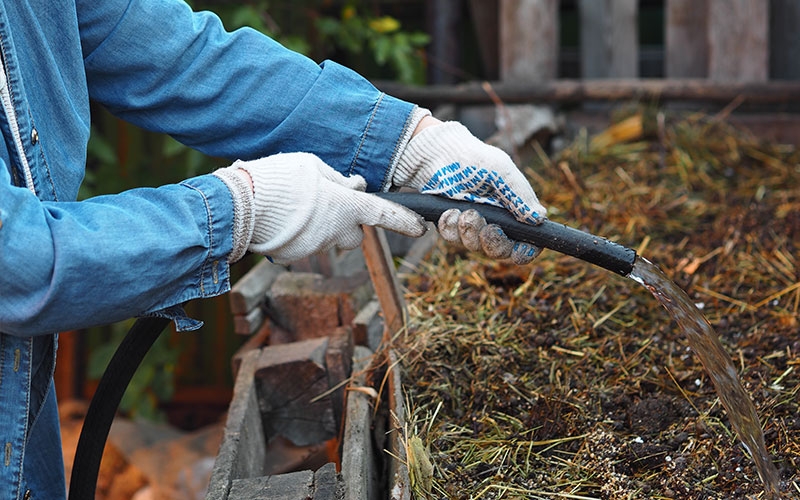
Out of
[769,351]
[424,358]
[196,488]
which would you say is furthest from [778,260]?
[196,488]

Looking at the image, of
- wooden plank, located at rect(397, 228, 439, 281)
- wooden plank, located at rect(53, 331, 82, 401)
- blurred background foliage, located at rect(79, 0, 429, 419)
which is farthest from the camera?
wooden plank, located at rect(53, 331, 82, 401)

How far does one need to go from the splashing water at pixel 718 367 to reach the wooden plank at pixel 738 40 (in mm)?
2629

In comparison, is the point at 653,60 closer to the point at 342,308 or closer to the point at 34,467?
the point at 342,308

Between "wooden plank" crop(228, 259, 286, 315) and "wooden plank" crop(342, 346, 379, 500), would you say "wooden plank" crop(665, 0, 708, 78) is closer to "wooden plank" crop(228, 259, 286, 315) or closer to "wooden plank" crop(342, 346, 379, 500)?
"wooden plank" crop(228, 259, 286, 315)

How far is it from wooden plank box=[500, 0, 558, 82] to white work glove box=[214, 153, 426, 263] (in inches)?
109

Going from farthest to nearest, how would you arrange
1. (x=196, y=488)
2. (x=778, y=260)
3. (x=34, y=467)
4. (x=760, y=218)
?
1. (x=196, y=488)
2. (x=760, y=218)
3. (x=778, y=260)
4. (x=34, y=467)

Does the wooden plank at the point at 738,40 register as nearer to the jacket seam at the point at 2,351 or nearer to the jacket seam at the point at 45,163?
the jacket seam at the point at 45,163

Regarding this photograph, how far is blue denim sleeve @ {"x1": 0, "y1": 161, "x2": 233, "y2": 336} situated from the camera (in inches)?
40.3

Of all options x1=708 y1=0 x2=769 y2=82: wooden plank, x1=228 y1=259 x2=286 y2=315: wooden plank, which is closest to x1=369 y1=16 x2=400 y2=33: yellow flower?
x1=708 y1=0 x2=769 y2=82: wooden plank

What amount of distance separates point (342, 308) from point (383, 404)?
1.35 ft

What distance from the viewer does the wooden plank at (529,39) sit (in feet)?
12.7

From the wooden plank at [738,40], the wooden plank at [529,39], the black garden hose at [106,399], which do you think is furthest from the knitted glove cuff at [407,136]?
the wooden plank at [738,40]

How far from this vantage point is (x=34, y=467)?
54.5 inches

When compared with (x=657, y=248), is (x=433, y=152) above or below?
above
